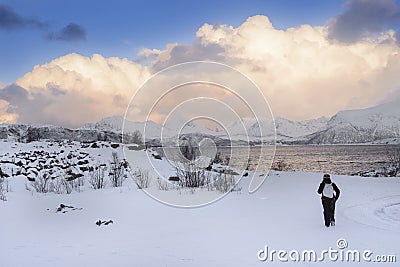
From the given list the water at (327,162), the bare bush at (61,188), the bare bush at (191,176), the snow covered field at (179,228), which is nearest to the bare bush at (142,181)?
the snow covered field at (179,228)

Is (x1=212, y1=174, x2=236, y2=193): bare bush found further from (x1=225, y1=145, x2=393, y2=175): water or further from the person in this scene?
(x1=225, y1=145, x2=393, y2=175): water

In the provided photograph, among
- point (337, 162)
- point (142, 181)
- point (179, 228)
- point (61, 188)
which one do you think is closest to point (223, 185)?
point (142, 181)

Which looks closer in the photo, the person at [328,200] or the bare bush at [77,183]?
the person at [328,200]

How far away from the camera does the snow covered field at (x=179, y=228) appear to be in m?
9.59

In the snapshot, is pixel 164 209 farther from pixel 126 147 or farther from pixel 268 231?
pixel 126 147

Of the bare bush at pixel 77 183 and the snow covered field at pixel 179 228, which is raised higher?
the bare bush at pixel 77 183

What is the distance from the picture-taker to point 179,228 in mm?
12398

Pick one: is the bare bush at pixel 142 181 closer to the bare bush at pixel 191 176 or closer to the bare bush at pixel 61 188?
the bare bush at pixel 191 176

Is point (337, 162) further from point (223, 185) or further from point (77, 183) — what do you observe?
point (77, 183)

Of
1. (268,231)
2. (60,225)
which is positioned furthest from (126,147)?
(268,231)

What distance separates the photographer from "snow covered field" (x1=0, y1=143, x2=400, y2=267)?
9586 mm

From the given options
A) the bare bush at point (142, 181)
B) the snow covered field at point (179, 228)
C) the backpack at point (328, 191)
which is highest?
the backpack at point (328, 191)

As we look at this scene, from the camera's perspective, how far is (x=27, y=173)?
81.1ft

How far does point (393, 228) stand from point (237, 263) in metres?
6.19
